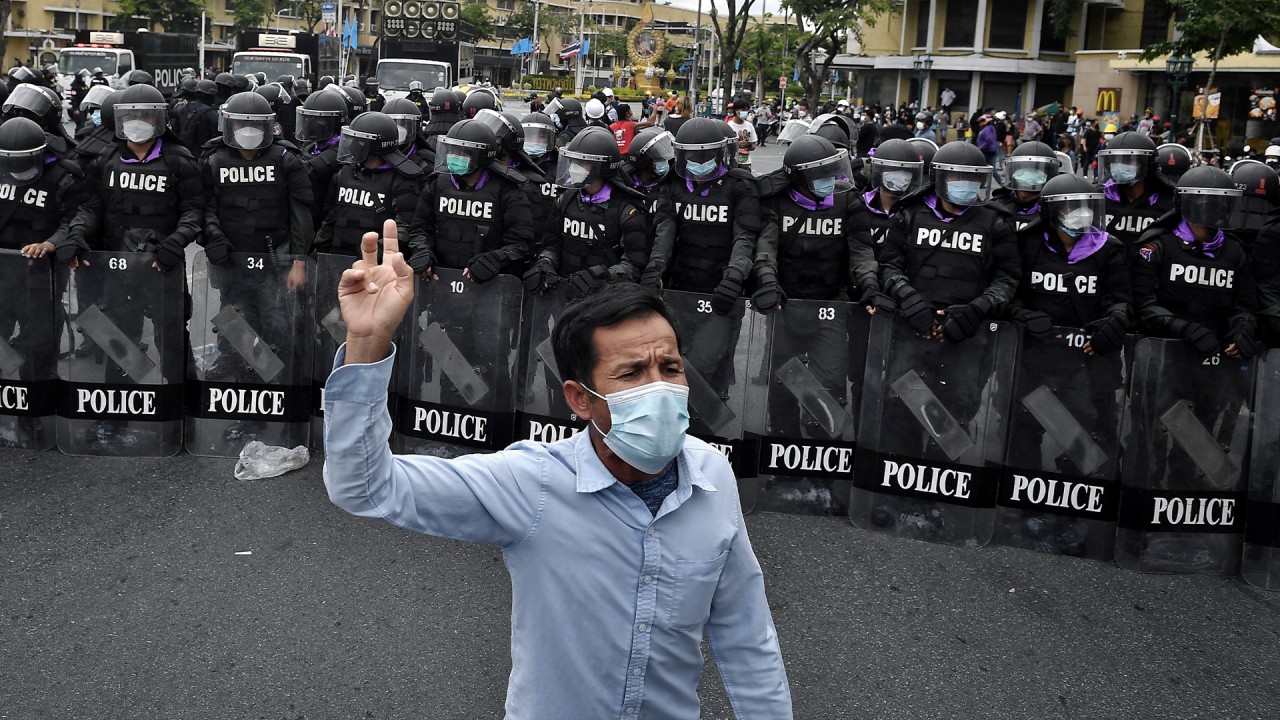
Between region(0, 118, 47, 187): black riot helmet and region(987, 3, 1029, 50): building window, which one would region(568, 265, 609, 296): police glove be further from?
region(987, 3, 1029, 50): building window

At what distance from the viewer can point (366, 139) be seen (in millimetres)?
7762

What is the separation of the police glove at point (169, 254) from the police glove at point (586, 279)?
2.18 meters

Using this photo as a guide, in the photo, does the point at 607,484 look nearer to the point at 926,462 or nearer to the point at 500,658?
the point at 500,658

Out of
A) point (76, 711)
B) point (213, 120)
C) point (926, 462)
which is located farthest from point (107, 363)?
point (213, 120)

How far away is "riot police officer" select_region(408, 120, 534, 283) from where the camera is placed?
23.9 feet

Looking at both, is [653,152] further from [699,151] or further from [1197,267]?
[1197,267]

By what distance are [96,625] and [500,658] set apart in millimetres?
1658

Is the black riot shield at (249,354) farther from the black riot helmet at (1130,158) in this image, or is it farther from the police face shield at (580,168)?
the black riot helmet at (1130,158)

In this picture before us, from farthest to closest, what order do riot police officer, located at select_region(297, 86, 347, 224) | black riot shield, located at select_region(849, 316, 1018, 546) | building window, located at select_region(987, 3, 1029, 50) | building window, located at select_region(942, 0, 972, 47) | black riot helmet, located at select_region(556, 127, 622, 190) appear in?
1. building window, located at select_region(942, 0, 972, 47)
2. building window, located at select_region(987, 3, 1029, 50)
3. riot police officer, located at select_region(297, 86, 347, 224)
4. black riot helmet, located at select_region(556, 127, 622, 190)
5. black riot shield, located at select_region(849, 316, 1018, 546)

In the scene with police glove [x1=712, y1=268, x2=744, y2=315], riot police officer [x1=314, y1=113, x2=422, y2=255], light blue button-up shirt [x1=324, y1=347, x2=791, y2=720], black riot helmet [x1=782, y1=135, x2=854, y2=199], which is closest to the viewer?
light blue button-up shirt [x1=324, y1=347, x2=791, y2=720]

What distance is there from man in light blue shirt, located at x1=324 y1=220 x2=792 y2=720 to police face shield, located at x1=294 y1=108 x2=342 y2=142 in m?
8.47

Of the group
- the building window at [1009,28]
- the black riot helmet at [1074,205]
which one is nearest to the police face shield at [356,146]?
the black riot helmet at [1074,205]

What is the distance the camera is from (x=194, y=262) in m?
7.05

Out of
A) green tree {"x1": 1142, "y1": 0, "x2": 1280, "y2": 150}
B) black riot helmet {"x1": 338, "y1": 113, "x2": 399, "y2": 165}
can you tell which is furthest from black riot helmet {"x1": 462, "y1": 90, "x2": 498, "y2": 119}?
green tree {"x1": 1142, "y1": 0, "x2": 1280, "y2": 150}
